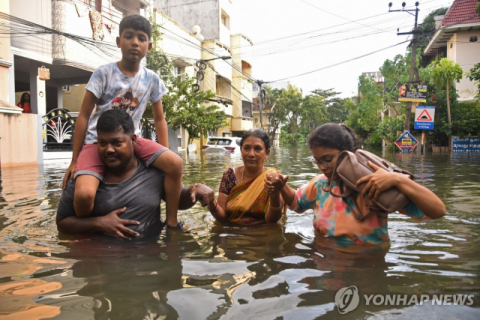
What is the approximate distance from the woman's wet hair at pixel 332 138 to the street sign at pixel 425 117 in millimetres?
17342

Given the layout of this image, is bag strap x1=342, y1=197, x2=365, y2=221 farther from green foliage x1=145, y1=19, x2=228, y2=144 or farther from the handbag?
green foliage x1=145, y1=19, x2=228, y2=144

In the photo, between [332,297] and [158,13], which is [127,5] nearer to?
[158,13]

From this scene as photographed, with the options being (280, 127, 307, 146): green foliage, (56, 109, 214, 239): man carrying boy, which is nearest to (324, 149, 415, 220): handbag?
(56, 109, 214, 239): man carrying boy

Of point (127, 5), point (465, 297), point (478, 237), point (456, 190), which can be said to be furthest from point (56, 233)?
point (127, 5)

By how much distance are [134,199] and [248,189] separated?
3.92ft

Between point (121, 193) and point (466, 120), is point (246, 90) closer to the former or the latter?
point (466, 120)

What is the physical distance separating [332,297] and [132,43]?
2.67 metres

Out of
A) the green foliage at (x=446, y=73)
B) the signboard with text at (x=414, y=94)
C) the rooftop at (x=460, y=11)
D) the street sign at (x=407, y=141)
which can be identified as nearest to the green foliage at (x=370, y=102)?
the rooftop at (x=460, y=11)

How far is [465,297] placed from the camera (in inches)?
77.9

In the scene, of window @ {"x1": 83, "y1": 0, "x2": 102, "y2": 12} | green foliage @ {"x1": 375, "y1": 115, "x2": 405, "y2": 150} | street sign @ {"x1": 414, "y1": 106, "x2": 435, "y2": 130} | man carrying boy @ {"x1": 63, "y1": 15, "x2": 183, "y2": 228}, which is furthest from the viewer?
green foliage @ {"x1": 375, "y1": 115, "x2": 405, "y2": 150}

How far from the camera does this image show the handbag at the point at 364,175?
234 centimetres

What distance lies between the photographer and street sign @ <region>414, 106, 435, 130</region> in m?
18.4

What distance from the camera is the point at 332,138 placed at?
278cm

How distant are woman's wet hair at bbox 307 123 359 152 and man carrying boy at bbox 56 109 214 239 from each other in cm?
123
